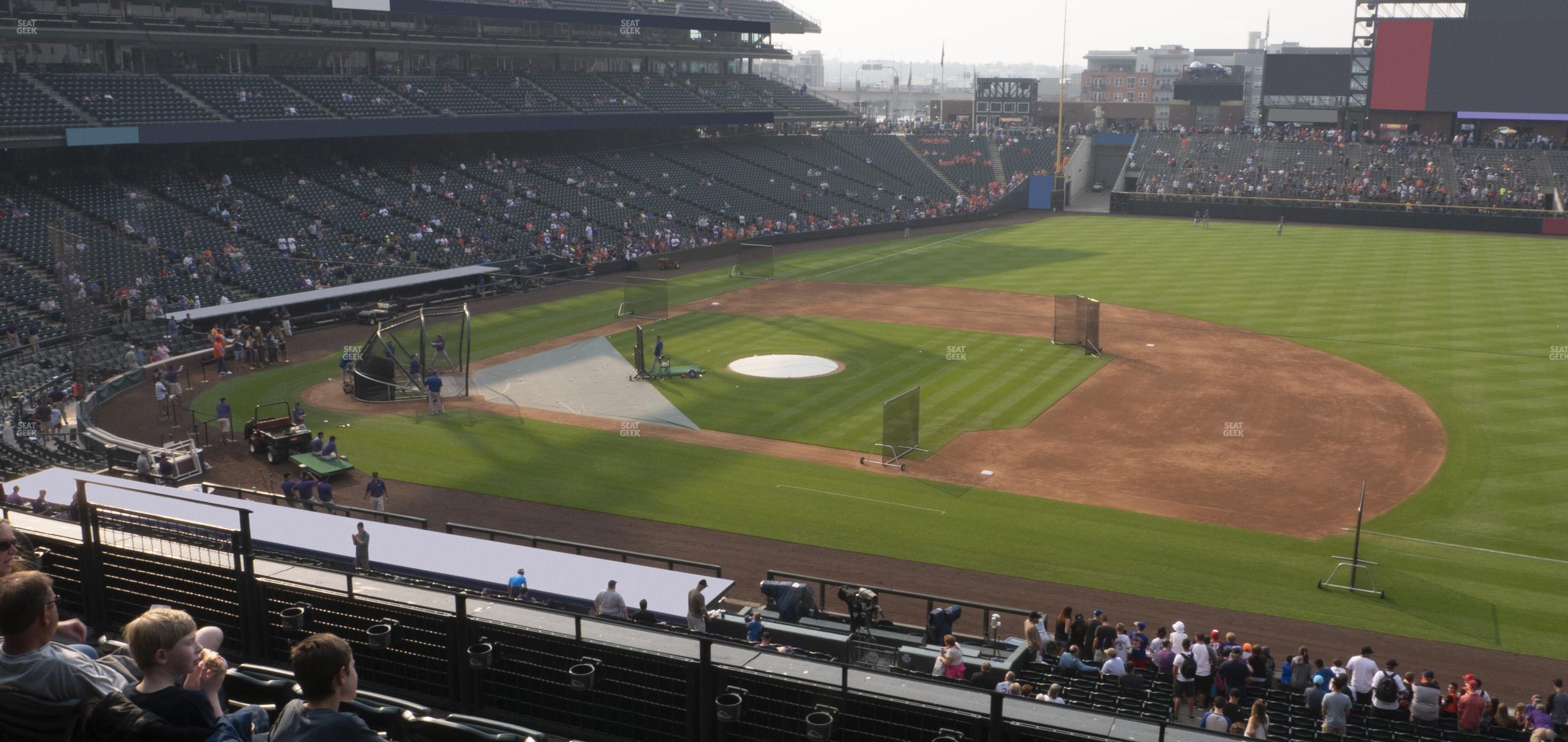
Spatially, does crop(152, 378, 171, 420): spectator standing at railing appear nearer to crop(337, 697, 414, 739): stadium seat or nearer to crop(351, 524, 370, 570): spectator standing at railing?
crop(351, 524, 370, 570): spectator standing at railing

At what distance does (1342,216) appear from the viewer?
79.1 m

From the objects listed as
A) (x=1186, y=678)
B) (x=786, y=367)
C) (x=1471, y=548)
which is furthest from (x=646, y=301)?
(x=1186, y=678)

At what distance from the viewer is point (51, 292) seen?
4162cm

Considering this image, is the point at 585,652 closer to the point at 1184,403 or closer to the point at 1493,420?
the point at 1184,403

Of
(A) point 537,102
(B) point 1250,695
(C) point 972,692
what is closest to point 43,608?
(C) point 972,692

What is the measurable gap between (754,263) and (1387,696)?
158 ft

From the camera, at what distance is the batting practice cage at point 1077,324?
136 feet

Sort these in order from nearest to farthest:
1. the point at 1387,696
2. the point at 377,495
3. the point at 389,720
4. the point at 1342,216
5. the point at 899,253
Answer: the point at 389,720 → the point at 1387,696 → the point at 377,495 → the point at 899,253 → the point at 1342,216

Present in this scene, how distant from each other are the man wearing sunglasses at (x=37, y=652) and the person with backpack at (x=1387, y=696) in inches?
633

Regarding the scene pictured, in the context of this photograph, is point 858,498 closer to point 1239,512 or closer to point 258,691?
point 1239,512

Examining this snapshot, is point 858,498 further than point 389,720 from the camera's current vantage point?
Yes

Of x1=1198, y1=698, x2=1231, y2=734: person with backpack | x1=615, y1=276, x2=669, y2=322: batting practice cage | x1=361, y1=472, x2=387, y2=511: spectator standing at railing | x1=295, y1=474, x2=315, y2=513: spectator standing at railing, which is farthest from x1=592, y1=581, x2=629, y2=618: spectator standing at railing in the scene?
x1=615, y1=276, x2=669, y2=322: batting practice cage

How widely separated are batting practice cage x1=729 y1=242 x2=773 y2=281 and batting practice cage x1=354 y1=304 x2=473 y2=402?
75.4 feet

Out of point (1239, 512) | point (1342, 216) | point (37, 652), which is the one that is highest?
point (37, 652)
